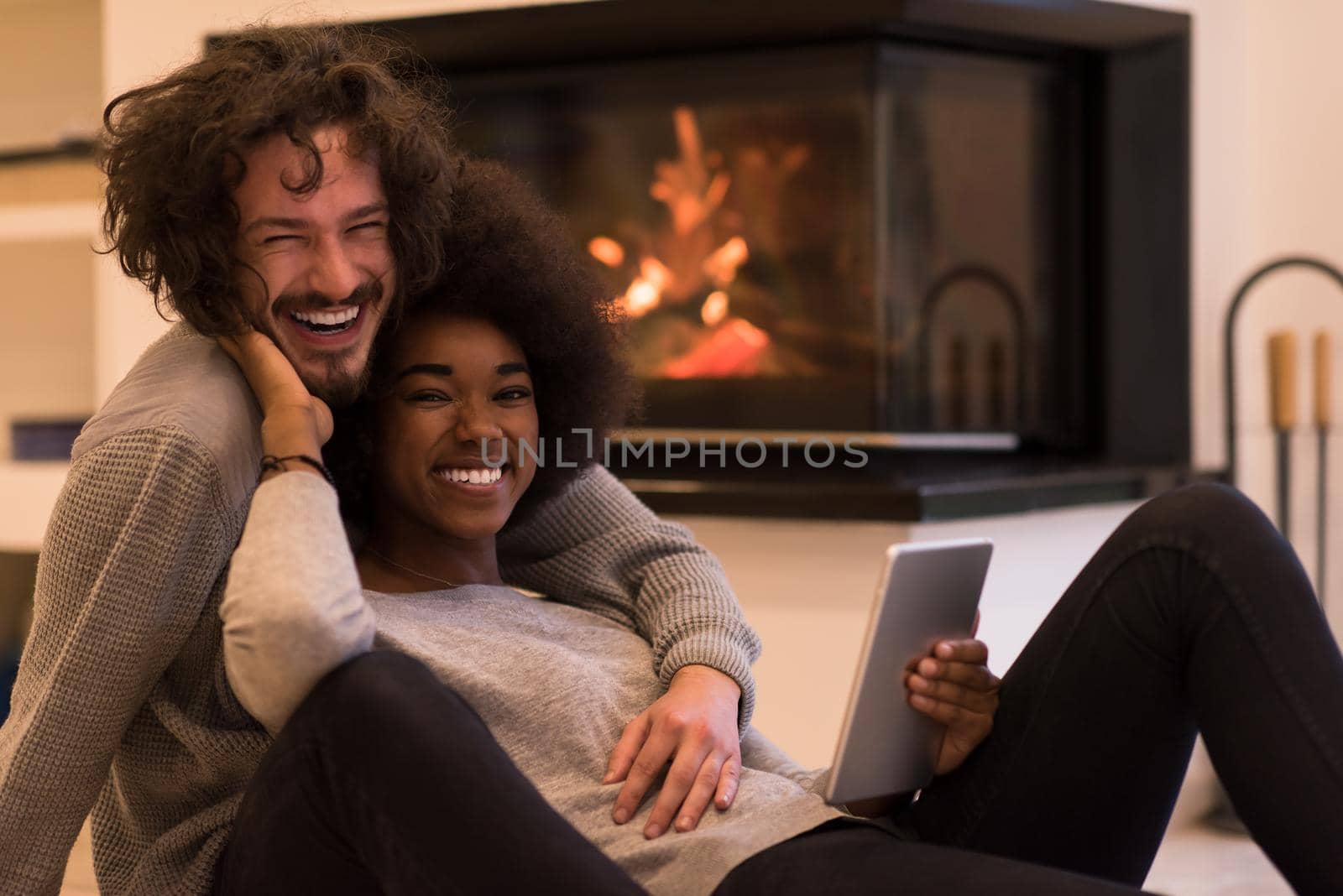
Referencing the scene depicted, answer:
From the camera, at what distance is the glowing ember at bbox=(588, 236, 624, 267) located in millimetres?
2600

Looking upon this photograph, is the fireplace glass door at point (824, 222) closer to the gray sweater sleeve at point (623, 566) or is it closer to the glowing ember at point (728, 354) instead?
the glowing ember at point (728, 354)

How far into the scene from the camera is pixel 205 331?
4.11 ft

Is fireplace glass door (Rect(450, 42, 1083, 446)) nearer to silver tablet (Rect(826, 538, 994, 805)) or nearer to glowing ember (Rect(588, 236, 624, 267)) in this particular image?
glowing ember (Rect(588, 236, 624, 267))

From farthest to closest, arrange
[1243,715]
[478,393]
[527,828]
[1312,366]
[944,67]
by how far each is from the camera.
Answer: [1312,366] < [944,67] < [478,393] < [1243,715] < [527,828]

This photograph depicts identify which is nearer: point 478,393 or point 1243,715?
point 1243,715

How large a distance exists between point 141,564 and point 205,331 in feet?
0.78

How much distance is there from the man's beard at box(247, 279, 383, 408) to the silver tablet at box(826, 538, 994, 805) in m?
0.50

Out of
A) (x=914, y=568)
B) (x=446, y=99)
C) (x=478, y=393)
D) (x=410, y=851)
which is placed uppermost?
(x=446, y=99)

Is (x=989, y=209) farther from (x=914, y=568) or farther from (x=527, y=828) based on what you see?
(x=527, y=828)

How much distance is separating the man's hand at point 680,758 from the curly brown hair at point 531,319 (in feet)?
1.15

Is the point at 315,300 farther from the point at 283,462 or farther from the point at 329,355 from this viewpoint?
the point at 283,462

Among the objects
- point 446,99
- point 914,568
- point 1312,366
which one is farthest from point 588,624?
point 1312,366

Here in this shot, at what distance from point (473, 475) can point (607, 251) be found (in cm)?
130

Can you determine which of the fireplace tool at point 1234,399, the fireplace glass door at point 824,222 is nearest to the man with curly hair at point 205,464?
the fireplace glass door at point 824,222
